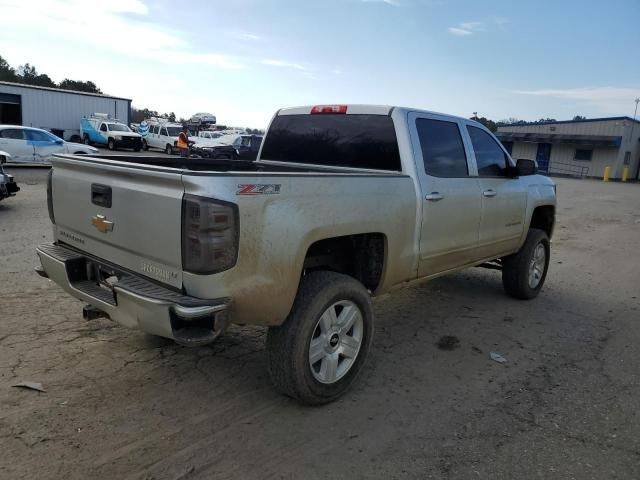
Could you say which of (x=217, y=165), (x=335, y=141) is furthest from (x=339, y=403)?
(x=217, y=165)

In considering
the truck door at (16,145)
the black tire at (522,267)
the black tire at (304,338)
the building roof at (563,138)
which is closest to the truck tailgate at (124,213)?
the black tire at (304,338)

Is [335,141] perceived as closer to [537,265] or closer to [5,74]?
[537,265]

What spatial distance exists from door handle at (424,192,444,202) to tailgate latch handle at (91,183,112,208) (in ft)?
7.56

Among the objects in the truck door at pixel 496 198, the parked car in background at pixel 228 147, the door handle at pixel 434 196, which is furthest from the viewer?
the parked car in background at pixel 228 147

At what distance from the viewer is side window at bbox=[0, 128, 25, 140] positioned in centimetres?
1753

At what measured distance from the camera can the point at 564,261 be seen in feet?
27.8

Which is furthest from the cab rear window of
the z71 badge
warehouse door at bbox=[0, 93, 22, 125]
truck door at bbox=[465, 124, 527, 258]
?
warehouse door at bbox=[0, 93, 22, 125]

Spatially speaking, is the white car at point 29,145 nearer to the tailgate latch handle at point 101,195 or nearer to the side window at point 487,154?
the side window at point 487,154

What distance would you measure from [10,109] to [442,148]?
1352 inches

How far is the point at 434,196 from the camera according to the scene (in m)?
4.09

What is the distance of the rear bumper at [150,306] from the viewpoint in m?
2.66

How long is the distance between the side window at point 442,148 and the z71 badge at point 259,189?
1.70 metres

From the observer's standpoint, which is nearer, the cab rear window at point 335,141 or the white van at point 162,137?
the cab rear window at point 335,141

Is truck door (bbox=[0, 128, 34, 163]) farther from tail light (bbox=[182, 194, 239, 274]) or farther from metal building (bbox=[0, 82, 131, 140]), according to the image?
tail light (bbox=[182, 194, 239, 274])
